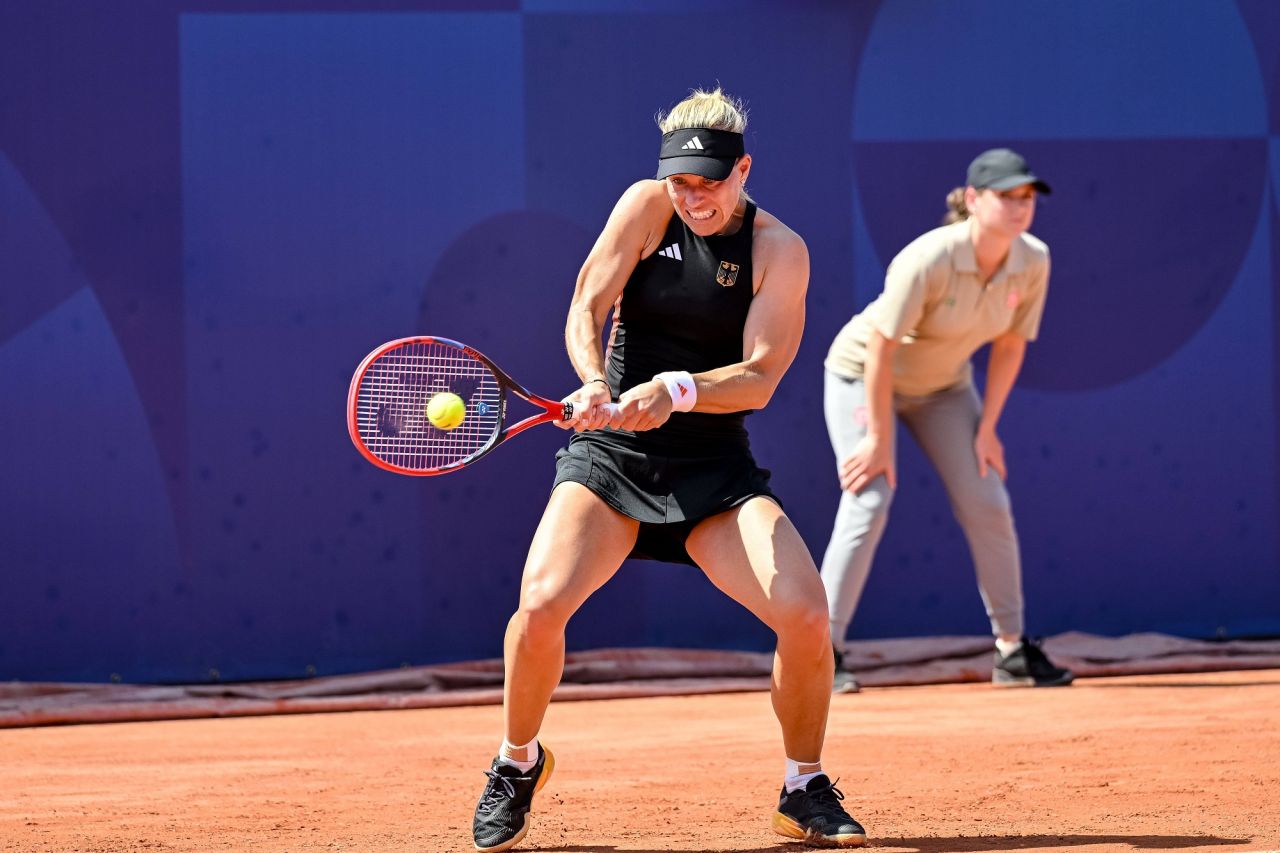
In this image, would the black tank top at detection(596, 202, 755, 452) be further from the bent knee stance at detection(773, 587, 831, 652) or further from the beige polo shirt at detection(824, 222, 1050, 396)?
the beige polo shirt at detection(824, 222, 1050, 396)

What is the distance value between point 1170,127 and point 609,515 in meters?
4.26

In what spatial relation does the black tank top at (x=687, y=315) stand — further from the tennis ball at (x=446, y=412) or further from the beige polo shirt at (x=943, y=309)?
the beige polo shirt at (x=943, y=309)

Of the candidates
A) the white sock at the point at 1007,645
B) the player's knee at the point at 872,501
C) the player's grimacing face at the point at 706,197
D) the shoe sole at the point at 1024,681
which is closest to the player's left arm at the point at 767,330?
the player's grimacing face at the point at 706,197

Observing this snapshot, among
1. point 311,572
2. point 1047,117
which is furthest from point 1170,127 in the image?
point 311,572

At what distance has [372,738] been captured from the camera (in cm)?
538

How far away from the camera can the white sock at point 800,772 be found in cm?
352

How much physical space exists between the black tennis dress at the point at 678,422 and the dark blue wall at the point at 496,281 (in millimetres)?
2786

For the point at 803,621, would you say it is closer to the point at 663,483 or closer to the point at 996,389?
the point at 663,483

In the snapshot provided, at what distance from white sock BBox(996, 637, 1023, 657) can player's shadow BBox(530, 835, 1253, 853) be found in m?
2.59

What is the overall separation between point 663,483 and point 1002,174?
8.13 ft

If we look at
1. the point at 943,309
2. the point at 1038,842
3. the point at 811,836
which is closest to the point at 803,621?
the point at 811,836

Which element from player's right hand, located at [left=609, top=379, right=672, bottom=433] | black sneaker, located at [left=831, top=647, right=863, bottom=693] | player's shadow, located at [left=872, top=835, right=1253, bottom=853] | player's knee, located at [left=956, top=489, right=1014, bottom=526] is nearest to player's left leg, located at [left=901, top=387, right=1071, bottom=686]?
player's knee, located at [left=956, top=489, right=1014, bottom=526]

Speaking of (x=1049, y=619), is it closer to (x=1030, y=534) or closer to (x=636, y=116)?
(x=1030, y=534)

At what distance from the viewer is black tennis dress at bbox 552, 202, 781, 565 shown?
3604mm
